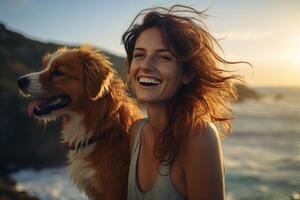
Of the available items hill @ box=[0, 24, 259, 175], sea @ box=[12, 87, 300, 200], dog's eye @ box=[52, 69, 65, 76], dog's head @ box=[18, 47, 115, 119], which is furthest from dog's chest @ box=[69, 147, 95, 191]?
hill @ box=[0, 24, 259, 175]

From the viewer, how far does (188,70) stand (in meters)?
2.38

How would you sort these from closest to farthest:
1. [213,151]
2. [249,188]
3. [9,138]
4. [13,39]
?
[213,151] → [249,188] → [9,138] → [13,39]

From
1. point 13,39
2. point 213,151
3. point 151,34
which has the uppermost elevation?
point 151,34

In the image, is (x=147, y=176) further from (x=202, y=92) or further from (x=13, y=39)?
(x=13, y=39)

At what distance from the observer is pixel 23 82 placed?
122 inches

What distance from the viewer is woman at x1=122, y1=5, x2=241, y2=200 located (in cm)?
213

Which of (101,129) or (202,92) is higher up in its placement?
(202,92)

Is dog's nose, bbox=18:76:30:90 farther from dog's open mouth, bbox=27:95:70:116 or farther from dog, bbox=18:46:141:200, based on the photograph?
dog's open mouth, bbox=27:95:70:116

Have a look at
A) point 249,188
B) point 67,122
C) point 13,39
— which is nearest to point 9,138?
point 13,39

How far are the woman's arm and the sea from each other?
157cm

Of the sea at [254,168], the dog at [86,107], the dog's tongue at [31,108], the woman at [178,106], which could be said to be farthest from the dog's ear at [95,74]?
the sea at [254,168]

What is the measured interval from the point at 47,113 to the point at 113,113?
50 centimetres

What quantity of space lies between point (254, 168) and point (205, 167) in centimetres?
1423

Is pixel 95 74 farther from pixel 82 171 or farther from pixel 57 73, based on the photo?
pixel 82 171
